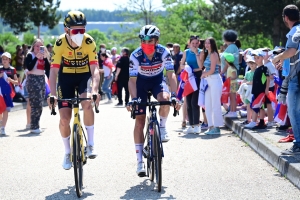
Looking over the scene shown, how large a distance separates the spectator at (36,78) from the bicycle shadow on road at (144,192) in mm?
6902

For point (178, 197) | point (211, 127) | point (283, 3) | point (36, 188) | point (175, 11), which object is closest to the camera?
point (178, 197)

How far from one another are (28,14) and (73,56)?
25473 mm

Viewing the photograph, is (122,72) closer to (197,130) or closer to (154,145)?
(197,130)

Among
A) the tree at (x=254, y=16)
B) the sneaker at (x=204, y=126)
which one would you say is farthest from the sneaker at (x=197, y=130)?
the tree at (x=254, y=16)

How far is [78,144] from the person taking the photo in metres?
8.57

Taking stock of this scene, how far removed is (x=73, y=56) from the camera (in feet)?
30.1

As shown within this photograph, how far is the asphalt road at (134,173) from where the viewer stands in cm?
852

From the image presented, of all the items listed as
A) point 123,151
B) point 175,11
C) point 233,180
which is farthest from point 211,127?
point 175,11

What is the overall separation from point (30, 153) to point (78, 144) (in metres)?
3.87

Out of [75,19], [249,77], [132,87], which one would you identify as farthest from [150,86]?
[249,77]

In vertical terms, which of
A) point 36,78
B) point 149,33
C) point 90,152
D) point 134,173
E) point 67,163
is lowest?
point 134,173

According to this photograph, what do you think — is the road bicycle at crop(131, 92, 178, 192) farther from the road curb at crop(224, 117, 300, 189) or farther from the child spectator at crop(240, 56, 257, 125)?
the child spectator at crop(240, 56, 257, 125)

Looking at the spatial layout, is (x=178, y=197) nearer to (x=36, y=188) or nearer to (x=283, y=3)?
(x=36, y=188)

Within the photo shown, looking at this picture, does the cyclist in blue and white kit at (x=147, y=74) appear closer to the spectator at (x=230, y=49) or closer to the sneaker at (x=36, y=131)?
the sneaker at (x=36, y=131)
